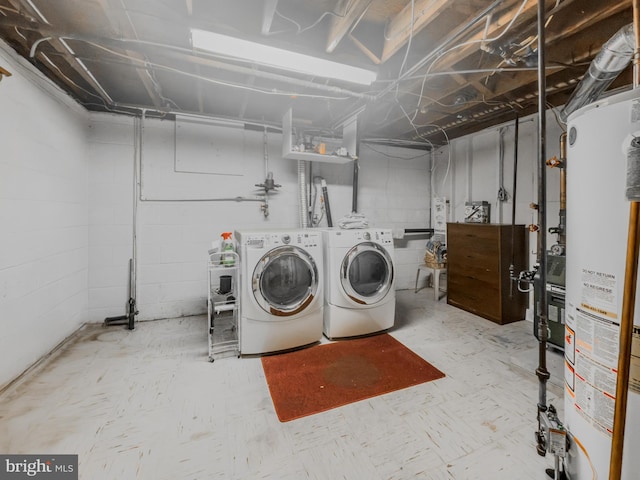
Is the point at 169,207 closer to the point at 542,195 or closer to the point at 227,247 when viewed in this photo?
the point at 227,247

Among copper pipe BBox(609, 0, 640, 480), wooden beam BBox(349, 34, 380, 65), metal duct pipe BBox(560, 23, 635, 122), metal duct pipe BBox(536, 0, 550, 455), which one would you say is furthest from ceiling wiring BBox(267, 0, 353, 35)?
copper pipe BBox(609, 0, 640, 480)

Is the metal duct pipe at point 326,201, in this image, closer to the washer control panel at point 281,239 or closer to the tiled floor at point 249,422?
the washer control panel at point 281,239

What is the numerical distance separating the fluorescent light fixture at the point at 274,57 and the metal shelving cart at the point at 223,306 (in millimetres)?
1473

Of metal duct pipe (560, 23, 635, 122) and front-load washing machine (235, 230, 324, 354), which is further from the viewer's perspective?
front-load washing machine (235, 230, 324, 354)

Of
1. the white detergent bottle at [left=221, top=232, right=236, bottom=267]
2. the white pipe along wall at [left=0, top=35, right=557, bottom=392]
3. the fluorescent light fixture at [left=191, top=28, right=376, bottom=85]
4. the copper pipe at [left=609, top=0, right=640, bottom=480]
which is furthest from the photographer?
the white detergent bottle at [left=221, top=232, right=236, bottom=267]

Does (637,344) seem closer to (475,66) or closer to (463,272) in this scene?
(475,66)

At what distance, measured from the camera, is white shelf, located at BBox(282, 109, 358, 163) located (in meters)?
3.09

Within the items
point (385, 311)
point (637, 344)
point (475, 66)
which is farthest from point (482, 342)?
point (475, 66)

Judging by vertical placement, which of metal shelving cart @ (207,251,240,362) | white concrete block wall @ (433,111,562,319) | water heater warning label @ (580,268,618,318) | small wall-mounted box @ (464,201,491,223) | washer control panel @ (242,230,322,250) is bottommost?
metal shelving cart @ (207,251,240,362)

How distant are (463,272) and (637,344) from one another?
2.74 meters

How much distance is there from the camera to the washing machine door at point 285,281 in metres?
2.34

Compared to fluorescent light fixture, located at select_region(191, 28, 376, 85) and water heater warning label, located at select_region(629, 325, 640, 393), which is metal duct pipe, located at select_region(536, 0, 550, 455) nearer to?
water heater warning label, located at select_region(629, 325, 640, 393)

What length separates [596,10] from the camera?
162 cm

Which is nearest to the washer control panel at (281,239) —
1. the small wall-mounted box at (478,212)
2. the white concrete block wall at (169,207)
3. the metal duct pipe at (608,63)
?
the white concrete block wall at (169,207)
